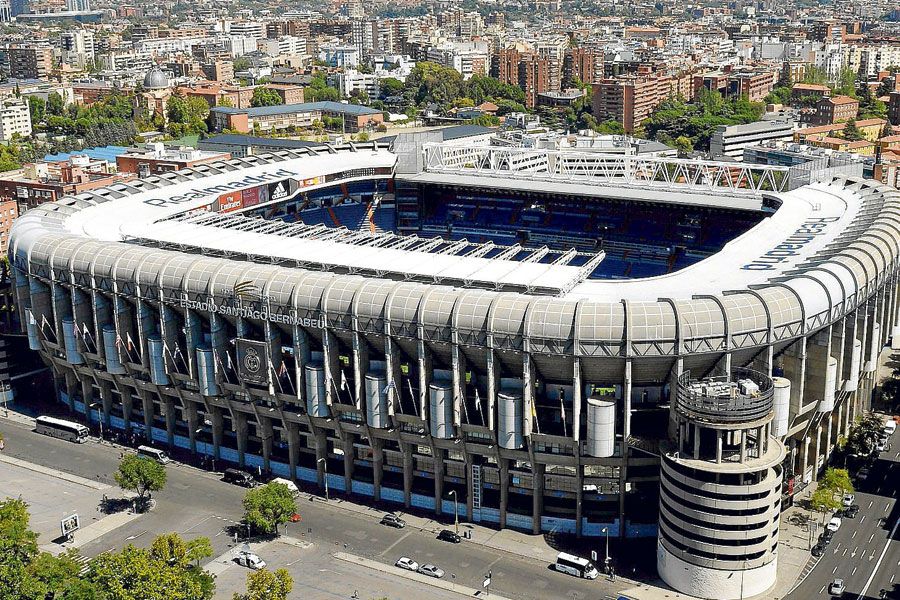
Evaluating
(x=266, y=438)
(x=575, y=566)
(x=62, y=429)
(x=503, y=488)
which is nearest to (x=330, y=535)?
(x=266, y=438)

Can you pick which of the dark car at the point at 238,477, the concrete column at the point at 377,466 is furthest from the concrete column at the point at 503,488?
the dark car at the point at 238,477

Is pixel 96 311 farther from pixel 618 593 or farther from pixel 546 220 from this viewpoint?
pixel 546 220

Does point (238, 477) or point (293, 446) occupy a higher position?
point (293, 446)

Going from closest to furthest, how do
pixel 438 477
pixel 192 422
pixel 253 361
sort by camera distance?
pixel 438 477, pixel 253 361, pixel 192 422

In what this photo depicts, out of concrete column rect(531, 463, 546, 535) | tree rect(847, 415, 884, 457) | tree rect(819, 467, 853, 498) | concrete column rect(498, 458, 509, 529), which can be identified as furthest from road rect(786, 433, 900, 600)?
concrete column rect(498, 458, 509, 529)

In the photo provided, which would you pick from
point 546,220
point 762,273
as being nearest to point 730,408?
point 762,273

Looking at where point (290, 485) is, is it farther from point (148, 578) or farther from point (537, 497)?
point (537, 497)
